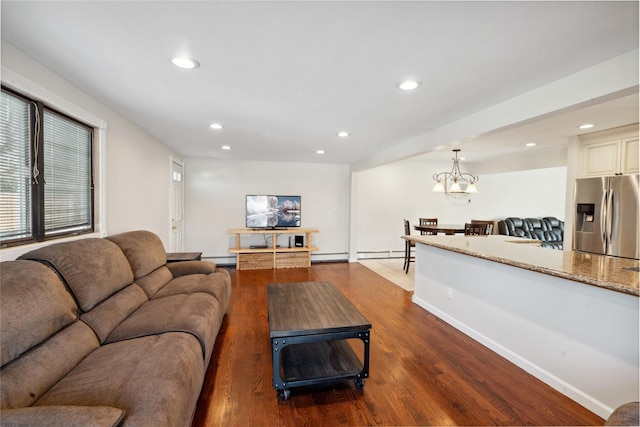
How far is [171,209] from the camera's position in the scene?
15.6 feet

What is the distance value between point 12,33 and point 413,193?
6.67 metres

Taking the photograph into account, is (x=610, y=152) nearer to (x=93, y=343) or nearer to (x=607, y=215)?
(x=607, y=215)

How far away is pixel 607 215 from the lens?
3494mm

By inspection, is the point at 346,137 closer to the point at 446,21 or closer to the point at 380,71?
the point at 380,71

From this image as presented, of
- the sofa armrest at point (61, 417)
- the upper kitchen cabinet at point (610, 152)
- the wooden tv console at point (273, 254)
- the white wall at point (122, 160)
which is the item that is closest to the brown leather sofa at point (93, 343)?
the sofa armrest at point (61, 417)

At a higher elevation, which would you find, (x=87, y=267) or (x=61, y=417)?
(x=87, y=267)

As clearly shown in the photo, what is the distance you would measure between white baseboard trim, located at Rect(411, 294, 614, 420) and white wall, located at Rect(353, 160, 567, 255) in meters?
3.61

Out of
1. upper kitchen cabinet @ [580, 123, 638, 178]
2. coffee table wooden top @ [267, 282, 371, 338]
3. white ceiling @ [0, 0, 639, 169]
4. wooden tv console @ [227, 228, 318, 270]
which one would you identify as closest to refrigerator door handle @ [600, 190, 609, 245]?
upper kitchen cabinet @ [580, 123, 638, 178]

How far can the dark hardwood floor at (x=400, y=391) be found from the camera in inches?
71.9

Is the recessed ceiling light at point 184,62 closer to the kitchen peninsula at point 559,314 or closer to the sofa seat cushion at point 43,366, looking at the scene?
the sofa seat cushion at point 43,366

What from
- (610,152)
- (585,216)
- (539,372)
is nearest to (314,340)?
(539,372)

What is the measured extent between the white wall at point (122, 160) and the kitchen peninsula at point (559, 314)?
3.54 m

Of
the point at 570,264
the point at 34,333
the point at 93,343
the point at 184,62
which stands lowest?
the point at 93,343

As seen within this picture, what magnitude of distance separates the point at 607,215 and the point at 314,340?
12.8 feet
